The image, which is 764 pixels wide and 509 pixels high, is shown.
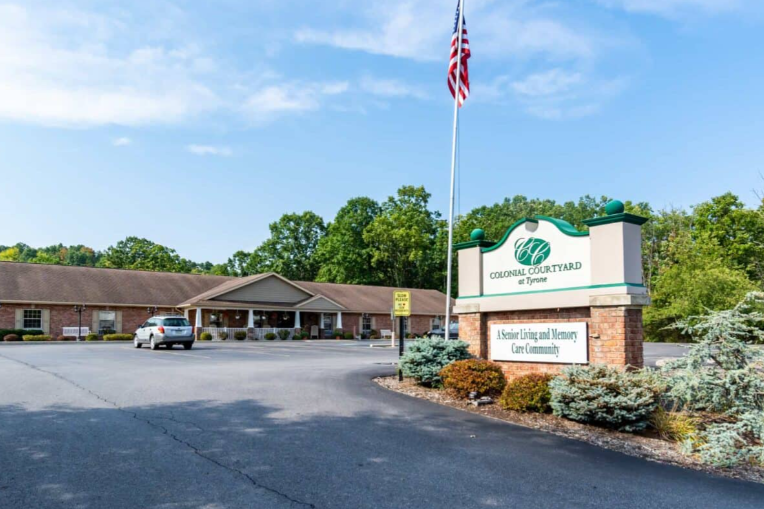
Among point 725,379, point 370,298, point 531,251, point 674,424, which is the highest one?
point 531,251

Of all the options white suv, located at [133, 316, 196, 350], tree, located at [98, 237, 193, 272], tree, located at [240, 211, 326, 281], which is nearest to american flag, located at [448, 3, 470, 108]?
white suv, located at [133, 316, 196, 350]

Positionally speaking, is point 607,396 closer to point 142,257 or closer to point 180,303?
point 180,303

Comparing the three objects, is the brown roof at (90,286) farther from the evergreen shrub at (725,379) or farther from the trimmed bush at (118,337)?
the evergreen shrub at (725,379)

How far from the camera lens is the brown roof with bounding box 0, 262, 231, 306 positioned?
39.3 meters

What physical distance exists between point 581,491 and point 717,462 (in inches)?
104

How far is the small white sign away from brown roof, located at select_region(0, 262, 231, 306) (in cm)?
3552

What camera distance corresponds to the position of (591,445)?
27.1ft

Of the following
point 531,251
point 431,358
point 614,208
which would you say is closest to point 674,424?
point 614,208

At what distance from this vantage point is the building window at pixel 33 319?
125 feet

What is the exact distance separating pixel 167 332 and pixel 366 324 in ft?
84.3

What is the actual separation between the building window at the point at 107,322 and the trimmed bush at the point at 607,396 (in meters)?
38.3

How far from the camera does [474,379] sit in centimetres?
1138

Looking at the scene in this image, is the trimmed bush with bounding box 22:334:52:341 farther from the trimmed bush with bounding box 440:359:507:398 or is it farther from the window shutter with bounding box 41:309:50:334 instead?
the trimmed bush with bounding box 440:359:507:398

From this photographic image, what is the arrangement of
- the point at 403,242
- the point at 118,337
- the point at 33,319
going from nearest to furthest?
the point at 33,319 → the point at 118,337 → the point at 403,242
